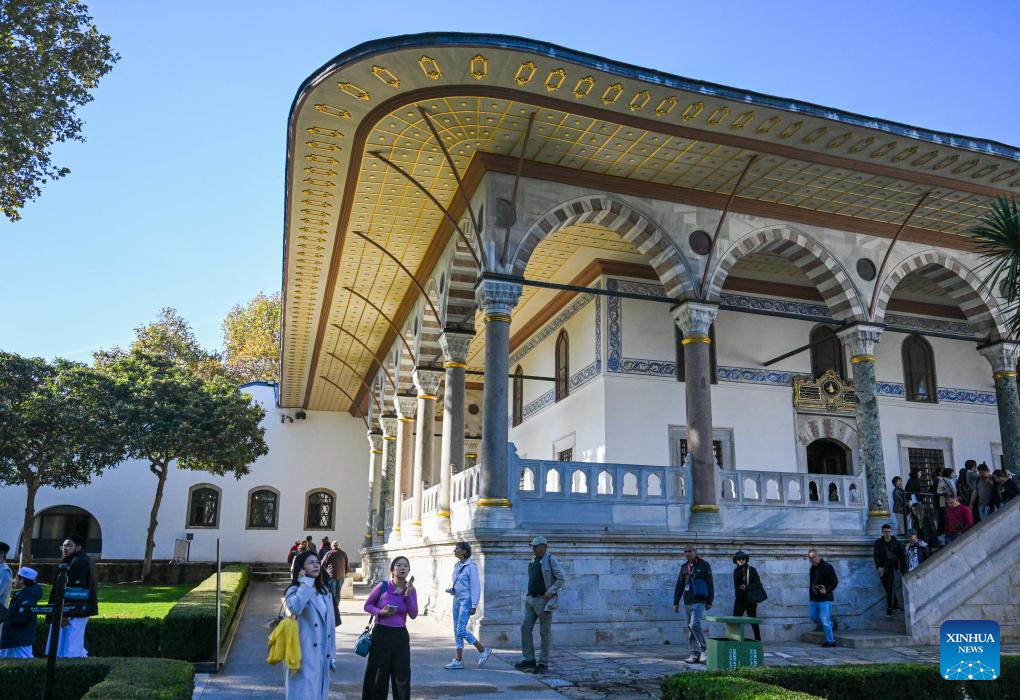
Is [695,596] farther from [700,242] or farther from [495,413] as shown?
[700,242]

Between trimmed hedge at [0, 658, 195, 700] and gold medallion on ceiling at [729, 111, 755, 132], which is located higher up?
gold medallion on ceiling at [729, 111, 755, 132]

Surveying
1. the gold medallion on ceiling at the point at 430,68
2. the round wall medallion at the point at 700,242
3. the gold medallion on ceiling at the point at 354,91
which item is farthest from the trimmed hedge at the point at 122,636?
the round wall medallion at the point at 700,242

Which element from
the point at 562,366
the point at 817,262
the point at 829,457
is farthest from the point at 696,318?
the point at 829,457

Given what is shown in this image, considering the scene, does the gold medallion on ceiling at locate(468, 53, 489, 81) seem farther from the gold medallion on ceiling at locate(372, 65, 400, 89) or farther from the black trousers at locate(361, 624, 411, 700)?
the black trousers at locate(361, 624, 411, 700)

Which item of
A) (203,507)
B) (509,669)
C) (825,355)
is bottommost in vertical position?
(509,669)

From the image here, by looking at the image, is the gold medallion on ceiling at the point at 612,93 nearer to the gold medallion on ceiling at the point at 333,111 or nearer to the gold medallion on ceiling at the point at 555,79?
the gold medallion on ceiling at the point at 555,79

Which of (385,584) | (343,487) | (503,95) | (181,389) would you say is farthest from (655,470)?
(343,487)

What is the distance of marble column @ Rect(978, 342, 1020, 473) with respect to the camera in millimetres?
11727

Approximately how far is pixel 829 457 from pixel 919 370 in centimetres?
235

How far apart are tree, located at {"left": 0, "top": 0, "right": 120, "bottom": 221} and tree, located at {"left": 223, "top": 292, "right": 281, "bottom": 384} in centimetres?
2411

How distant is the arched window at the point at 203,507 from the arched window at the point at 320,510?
237 centimetres

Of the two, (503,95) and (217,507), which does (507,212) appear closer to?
(503,95)

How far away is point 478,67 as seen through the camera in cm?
828

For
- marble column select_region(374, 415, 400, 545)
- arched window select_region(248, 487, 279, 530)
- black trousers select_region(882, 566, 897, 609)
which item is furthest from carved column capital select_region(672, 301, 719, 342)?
arched window select_region(248, 487, 279, 530)
